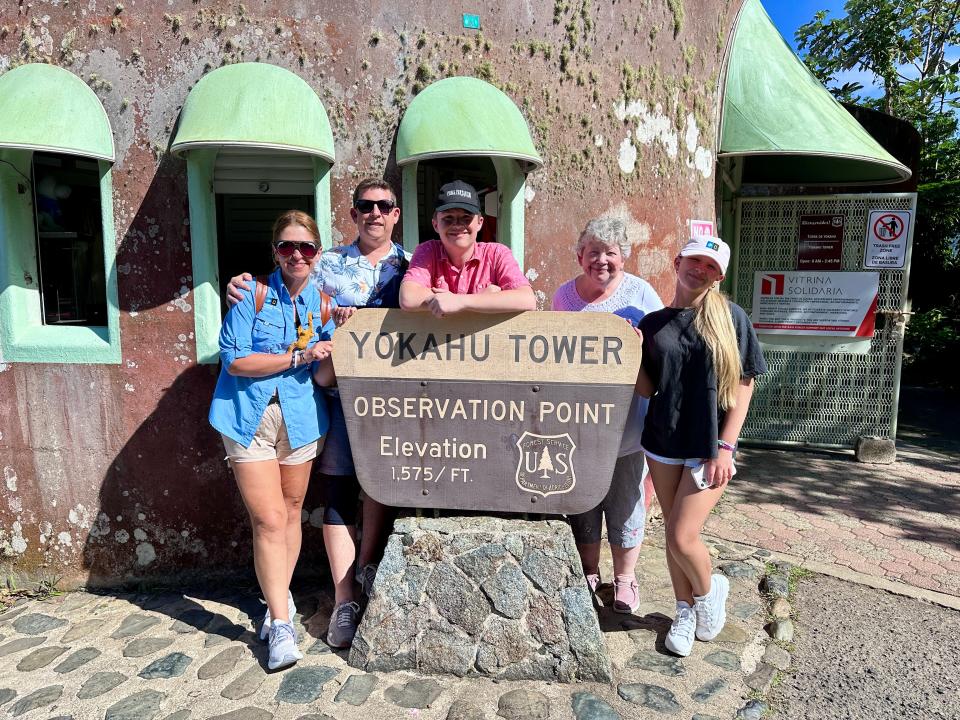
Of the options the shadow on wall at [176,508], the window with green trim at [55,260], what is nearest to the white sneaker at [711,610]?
the shadow on wall at [176,508]

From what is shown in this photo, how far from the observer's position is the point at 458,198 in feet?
9.31

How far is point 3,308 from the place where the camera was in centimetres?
387

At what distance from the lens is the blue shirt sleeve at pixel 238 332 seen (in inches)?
118

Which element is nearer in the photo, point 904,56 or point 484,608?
point 484,608

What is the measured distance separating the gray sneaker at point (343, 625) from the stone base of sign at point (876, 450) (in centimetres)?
512

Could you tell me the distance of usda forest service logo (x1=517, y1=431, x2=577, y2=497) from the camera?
3.09 meters

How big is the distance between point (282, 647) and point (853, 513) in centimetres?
415

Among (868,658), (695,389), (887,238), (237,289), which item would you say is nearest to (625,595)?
(868,658)

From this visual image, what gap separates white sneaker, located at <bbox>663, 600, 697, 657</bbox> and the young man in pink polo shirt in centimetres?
161

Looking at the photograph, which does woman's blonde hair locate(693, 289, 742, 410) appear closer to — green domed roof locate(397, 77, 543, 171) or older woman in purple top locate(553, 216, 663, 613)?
older woman in purple top locate(553, 216, 663, 613)

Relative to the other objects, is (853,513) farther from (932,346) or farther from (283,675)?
(932,346)

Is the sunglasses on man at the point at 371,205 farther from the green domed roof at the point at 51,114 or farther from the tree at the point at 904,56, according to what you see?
the tree at the point at 904,56

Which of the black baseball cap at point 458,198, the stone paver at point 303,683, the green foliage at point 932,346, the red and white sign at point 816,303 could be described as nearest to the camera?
the black baseball cap at point 458,198

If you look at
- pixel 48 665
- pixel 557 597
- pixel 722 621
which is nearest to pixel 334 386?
pixel 557 597
